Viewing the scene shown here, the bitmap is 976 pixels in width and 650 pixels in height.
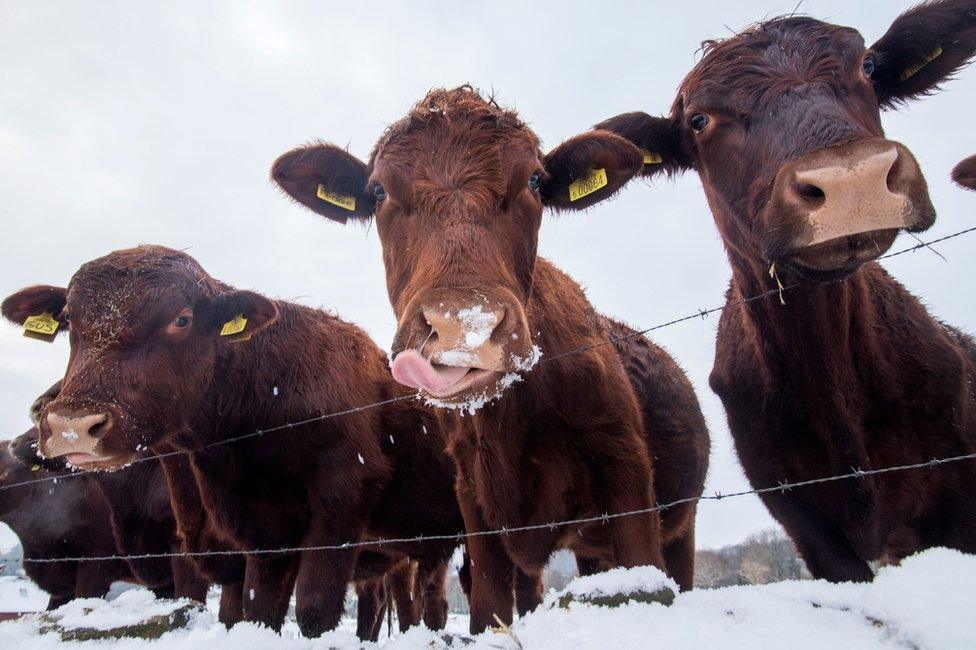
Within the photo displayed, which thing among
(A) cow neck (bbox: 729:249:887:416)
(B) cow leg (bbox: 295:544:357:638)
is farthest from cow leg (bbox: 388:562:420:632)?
(A) cow neck (bbox: 729:249:887:416)

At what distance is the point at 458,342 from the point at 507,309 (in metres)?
0.30

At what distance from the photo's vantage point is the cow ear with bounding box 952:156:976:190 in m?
3.23

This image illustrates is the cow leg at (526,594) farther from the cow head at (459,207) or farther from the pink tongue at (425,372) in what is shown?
the pink tongue at (425,372)

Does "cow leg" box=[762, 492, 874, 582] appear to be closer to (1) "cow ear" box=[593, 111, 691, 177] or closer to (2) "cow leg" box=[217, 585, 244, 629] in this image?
(1) "cow ear" box=[593, 111, 691, 177]

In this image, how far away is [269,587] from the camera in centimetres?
507

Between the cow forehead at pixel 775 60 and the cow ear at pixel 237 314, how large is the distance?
3.62 meters

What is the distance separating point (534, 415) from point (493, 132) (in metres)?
1.60

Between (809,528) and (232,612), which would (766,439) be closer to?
A: (809,528)

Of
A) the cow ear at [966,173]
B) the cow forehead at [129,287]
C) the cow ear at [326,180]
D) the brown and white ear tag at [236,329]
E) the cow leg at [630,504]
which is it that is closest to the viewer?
the cow ear at [966,173]

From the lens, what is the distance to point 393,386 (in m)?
6.19

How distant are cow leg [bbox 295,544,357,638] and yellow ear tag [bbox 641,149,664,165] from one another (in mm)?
3480

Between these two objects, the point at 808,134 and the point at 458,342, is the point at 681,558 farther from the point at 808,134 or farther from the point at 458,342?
the point at 458,342

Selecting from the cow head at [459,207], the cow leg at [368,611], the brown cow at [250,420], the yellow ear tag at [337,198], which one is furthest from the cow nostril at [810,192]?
the cow leg at [368,611]

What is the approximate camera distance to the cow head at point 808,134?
219 centimetres
